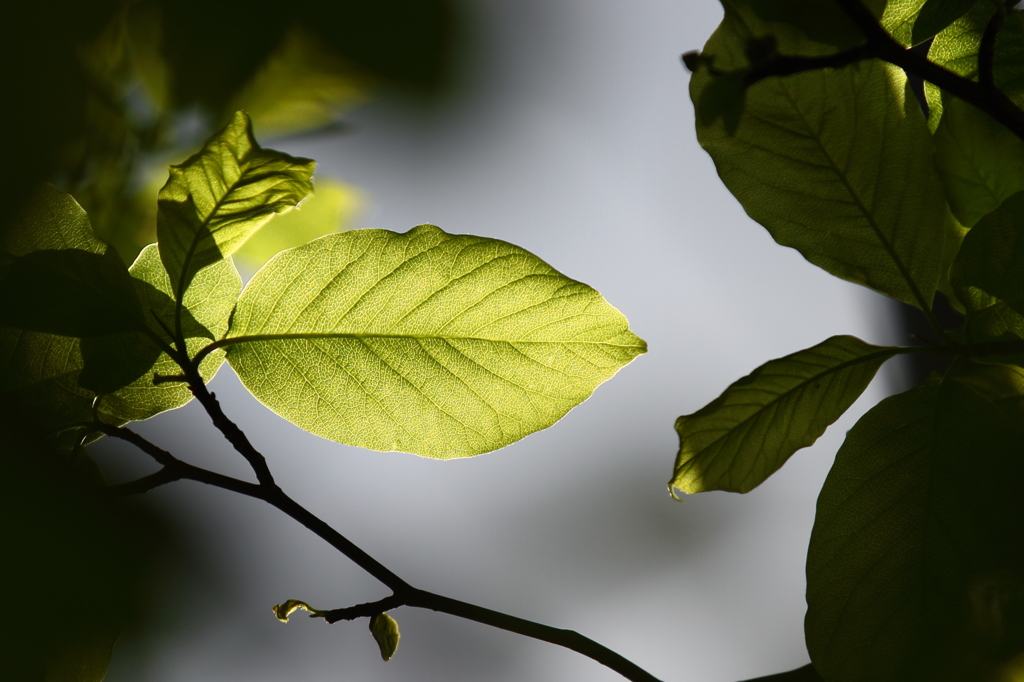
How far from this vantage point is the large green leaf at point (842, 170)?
15.0 inches

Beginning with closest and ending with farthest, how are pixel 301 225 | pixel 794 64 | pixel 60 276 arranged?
pixel 794 64
pixel 60 276
pixel 301 225

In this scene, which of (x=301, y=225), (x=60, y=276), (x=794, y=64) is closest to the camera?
(x=794, y=64)

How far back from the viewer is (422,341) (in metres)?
0.39

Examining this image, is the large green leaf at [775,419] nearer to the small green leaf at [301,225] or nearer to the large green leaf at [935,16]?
the large green leaf at [935,16]

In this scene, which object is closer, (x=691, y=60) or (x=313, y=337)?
(x=691, y=60)

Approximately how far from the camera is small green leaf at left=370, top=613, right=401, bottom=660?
16.3 inches

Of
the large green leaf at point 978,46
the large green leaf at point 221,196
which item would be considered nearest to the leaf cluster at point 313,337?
the large green leaf at point 221,196

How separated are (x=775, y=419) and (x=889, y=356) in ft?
0.24

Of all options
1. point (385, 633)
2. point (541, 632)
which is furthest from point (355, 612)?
point (541, 632)

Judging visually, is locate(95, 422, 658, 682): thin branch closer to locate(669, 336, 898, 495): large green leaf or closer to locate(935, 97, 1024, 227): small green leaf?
locate(669, 336, 898, 495): large green leaf

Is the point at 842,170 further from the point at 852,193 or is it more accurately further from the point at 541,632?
the point at 541,632

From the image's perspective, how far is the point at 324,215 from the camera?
0.60 m

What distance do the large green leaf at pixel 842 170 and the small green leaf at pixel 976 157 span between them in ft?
0.06

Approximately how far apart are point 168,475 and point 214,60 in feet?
0.72
